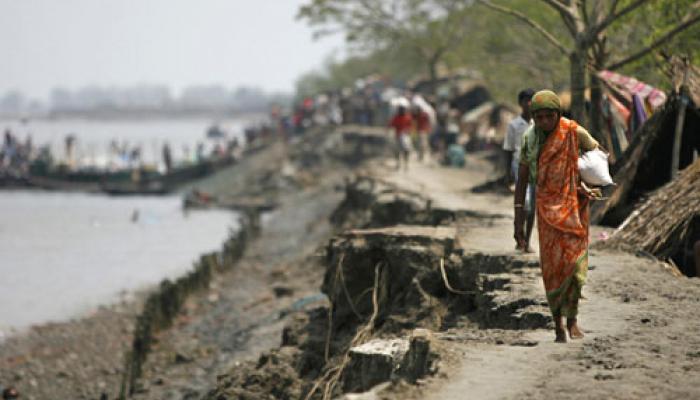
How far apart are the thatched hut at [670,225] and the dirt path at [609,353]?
41 centimetres

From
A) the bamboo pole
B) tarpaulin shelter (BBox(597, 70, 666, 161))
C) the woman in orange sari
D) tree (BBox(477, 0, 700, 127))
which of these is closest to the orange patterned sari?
Result: the woman in orange sari

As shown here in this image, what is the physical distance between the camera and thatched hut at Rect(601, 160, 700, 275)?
33.1 feet

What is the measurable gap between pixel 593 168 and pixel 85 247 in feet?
109

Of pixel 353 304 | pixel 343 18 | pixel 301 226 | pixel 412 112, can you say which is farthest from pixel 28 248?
pixel 353 304

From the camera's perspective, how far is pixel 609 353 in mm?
6531

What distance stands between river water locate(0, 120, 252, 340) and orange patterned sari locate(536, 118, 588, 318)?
1652 centimetres

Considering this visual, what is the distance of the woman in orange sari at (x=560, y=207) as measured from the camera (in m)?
6.71

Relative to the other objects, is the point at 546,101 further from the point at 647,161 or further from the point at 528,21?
the point at 528,21

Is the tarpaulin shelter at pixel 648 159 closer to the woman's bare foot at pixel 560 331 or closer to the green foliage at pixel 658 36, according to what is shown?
the green foliage at pixel 658 36

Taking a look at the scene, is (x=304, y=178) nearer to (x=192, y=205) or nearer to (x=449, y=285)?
(x=192, y=205)

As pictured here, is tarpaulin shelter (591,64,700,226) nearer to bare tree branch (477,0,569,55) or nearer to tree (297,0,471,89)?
bare tree branch (477,0,569,55)

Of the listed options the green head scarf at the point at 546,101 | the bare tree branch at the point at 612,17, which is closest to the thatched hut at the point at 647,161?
the bare tree branch at the point at 612,17

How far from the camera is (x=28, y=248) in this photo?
38.5 m

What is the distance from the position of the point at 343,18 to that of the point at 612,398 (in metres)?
32.0
